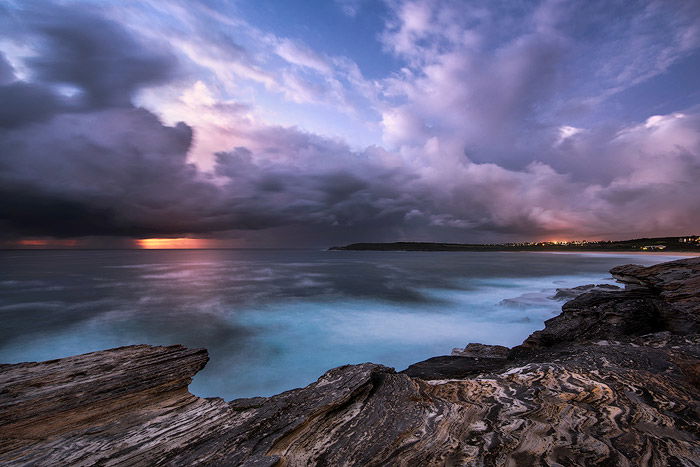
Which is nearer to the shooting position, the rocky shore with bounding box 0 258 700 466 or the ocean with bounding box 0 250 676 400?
the rocky shore with bounding box 0 258 700 466

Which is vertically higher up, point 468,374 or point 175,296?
point 468,374

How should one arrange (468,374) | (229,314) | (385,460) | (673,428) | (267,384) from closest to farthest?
(385,460), (673,428), (468,374), (267,384), (229,314)

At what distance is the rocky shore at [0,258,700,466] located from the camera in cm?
329

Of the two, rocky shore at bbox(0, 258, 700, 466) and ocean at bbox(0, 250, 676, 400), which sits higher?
rocky shore at bbox(0, 258, 700, 466)

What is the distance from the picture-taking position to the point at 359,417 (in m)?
4.04

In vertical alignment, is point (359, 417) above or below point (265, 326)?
above

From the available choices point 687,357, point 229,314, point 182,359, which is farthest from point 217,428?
point 229,314

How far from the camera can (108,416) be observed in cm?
414

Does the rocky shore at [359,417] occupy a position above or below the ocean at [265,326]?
above

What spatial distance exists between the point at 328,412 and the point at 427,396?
5.34ft

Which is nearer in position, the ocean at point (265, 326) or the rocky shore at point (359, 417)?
the rocky shore at point (359, 417)

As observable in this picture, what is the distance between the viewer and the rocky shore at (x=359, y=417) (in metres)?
3.29

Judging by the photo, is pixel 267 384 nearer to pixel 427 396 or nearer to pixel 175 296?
pixel 427 396

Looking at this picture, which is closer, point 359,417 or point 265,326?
point 359,417
